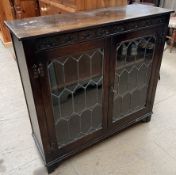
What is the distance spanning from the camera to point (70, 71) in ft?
3.89

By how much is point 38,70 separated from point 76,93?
344mm

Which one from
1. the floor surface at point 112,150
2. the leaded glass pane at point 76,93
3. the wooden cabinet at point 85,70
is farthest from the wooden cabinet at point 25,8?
the leaded glass pane at point 76,93

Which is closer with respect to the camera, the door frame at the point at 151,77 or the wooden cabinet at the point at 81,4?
the door frame at the point at 151,77

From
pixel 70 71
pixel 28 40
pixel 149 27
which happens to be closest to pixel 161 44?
pixel 149 27

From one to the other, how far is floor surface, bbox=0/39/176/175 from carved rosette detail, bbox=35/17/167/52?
3.12 feet

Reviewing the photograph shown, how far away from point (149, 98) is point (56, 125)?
0.90 m

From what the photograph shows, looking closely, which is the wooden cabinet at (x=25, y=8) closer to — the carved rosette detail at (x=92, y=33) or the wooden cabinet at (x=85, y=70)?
the wooden cabinet at (x=85, y=70)

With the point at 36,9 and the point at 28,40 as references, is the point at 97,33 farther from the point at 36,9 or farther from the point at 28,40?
the point at 36,9

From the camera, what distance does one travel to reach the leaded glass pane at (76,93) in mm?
1156

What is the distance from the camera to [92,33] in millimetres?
1118

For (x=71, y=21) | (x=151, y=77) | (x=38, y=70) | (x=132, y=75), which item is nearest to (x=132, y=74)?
(x=132, y=75)

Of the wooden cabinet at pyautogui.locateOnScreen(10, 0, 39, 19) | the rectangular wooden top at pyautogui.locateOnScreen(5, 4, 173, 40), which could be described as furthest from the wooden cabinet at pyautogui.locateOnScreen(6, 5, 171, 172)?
the wooden cabinet at pyautogui.locateOnScreen(10, 0, 39, 19)

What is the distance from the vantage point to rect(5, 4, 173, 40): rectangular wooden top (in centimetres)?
99

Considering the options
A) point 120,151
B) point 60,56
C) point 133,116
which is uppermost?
point 60,56
